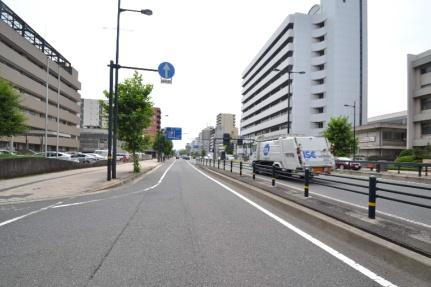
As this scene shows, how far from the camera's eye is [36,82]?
176 feet

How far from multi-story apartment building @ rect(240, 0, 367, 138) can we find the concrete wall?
46292mm

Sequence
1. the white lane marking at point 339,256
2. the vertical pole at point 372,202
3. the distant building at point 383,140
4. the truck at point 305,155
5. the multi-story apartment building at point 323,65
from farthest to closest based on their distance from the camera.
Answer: the multi-story apartment building at point 323,65
the distant building at point 383,140
the truck at point 305,155
the vertical pole at point 372,202
the white lane marking at point 339,256

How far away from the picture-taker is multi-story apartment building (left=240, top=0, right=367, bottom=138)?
62125 millimetres

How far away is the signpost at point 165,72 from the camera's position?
15000 mm

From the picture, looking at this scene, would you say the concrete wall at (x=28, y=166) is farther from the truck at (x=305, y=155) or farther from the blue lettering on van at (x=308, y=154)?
the blue lettering on van at (x=308, y=154)

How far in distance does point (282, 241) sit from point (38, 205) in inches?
282

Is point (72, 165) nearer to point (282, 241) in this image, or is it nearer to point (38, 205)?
point (38, 205)

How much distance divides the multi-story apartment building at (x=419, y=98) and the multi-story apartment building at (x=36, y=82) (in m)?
51.3

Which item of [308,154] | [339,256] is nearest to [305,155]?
[308,154]

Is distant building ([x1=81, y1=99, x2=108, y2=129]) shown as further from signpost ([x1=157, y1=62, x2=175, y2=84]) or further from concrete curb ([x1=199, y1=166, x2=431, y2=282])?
concrete curb ([x1=199, y1=166, x2=431, y2=282])

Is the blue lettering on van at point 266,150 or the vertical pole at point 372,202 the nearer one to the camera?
the vertical pole at point 372,202

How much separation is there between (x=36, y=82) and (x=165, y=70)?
4978cm

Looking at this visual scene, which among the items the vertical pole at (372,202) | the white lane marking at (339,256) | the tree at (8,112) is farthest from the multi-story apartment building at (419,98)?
the tree at (8,112)

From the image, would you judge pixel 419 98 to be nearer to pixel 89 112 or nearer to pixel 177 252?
pixel 177 252
